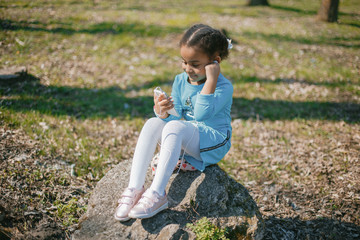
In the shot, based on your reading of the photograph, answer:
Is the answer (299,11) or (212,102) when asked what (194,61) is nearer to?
(212,102)

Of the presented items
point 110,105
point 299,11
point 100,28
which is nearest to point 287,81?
point 110,105

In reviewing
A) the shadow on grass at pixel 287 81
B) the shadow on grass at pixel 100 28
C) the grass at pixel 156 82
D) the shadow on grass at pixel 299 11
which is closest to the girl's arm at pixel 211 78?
the grass at pixel 156 82

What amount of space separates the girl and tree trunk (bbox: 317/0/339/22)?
8.85 m

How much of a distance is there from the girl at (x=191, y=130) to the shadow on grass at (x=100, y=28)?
20.1ft

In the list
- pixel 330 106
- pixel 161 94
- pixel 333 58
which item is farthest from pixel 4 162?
pixel 333 58

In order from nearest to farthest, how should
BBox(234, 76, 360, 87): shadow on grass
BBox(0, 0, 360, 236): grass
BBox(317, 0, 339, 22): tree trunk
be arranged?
1. BBox(0, 0, 360, 236): grass
2. BBox(234, 76, 360, 87): shadow on grass
3. BBox(317, 0, 339, 22): tree trunk

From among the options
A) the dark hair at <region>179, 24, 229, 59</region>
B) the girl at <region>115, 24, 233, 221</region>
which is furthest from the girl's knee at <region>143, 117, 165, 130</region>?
the dark hair at <region>179, 24, 229, 59</region>

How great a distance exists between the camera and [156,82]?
6.16 metres

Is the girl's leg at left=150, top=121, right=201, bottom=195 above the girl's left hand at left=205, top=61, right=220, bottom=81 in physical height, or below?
below

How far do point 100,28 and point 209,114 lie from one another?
702 centimetres

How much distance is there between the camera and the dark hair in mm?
2482

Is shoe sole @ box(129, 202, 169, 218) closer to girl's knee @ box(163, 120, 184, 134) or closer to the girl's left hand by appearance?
girl's knee @ box(163, 120, 184, 134)

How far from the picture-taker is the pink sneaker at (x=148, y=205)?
2.24 m

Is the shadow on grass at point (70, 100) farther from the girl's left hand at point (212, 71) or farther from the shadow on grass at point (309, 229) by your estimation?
the shadow on grass at point (309, 229)
